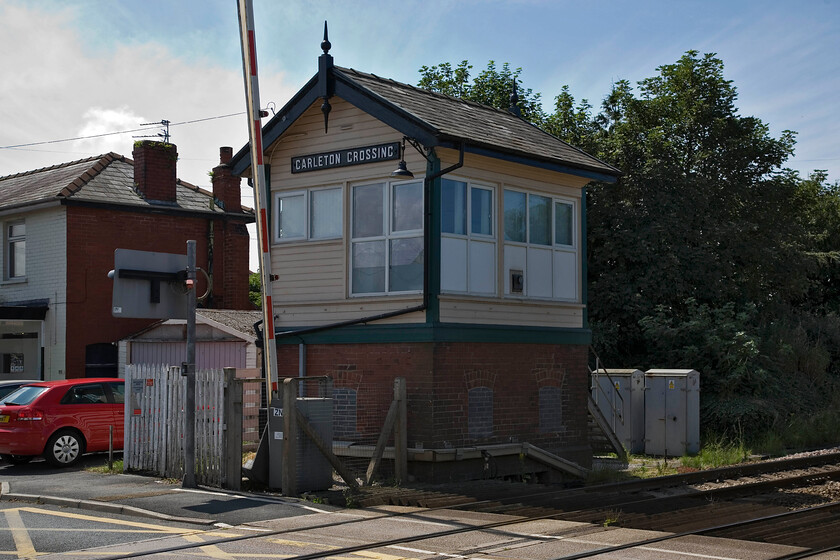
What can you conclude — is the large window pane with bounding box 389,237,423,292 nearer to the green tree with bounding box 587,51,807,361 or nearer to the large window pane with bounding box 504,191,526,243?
the large window pane with bounding box 504,191,526,243

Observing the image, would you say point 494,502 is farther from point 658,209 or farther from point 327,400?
point 658,209

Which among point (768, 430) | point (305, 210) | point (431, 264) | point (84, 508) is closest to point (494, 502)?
point (431, 264)

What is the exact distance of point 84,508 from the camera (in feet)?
39.2

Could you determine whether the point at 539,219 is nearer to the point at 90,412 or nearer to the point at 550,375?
the point at 550,375

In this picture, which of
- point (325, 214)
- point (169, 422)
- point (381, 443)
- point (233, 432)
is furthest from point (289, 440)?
point (325, 214)

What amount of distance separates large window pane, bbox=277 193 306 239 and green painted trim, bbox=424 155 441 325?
258 centimetres

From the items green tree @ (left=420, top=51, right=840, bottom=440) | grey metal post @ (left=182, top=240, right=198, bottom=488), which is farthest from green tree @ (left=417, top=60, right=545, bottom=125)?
grey metal post @ (left=182, top=240, right=198, bottom=488)

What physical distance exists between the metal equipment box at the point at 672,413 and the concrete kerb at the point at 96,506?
11938mm

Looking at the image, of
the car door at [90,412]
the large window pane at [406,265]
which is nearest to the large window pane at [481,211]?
the large window pane at [406,265]

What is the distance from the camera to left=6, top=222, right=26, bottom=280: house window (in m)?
26.4

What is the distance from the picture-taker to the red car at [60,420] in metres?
16.4

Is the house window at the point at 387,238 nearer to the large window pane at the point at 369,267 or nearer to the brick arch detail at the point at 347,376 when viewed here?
the large window pane at the point at 369,267

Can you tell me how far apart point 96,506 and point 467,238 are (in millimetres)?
6857

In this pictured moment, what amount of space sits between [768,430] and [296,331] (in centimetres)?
1166
